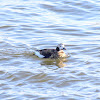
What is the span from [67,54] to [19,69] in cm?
248

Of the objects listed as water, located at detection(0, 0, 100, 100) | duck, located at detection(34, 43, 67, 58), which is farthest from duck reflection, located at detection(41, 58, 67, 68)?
duck, located at detection(34, 43, 67, 58)

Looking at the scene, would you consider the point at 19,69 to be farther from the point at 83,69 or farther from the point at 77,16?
the point at 77,16

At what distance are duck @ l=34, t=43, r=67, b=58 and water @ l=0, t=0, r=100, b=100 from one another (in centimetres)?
20

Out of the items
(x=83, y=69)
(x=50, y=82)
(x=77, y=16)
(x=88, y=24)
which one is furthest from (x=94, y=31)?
(x=50, y=82)

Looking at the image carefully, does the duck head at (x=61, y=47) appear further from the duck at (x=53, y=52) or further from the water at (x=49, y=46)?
the water at (x=49, y=46)

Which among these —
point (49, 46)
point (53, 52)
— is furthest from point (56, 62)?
point (49, 46)

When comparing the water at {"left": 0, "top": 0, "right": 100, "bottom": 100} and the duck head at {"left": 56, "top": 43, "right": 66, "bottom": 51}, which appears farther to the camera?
the duck head at {"left": 56, "top": 43, "right": 66, "bottom": 51}

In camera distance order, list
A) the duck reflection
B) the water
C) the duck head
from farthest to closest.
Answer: the duck head → the duck reflection → the water

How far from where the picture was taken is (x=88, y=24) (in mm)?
16422

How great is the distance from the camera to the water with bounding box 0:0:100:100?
950 cm

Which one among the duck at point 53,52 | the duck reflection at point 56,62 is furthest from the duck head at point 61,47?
the duck reflection at point 56,62

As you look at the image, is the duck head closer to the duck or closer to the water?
the duck

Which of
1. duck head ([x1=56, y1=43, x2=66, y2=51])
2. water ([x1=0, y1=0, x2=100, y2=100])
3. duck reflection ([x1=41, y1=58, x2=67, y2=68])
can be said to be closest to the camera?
water ([x1=0, y1=0, x2=100, y2=100])

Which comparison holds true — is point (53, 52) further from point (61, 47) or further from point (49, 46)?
point (49, 46)
